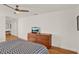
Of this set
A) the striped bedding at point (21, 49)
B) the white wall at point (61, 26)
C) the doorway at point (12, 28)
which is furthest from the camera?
the doorway at point (12, 28)

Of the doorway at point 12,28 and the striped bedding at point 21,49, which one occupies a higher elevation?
the doorway at point 12,28

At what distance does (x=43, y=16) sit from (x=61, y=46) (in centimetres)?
150

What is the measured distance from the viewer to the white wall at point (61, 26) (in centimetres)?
328

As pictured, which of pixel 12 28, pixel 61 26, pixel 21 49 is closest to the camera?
pixel 21 49

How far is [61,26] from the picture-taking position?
3691mm

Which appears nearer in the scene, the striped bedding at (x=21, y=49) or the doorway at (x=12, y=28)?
the striped bedding at (x=21, y=49)

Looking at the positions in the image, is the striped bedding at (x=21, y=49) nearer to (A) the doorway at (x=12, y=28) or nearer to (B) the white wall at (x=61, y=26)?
(B) the white wall at (x=61, y=26)

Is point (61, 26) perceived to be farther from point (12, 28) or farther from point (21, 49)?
point (12, 28)

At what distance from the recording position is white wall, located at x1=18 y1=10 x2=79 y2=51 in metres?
3.28

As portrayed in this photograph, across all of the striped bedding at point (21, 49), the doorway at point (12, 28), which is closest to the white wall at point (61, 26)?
the striped bedding at point (21, 49)

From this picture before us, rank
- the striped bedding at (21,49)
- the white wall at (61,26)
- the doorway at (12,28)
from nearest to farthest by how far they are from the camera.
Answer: the striped bedding at (21,49) → the white wall at (61,26) → the doorway at (12,28)

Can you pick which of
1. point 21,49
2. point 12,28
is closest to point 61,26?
point 21,49
